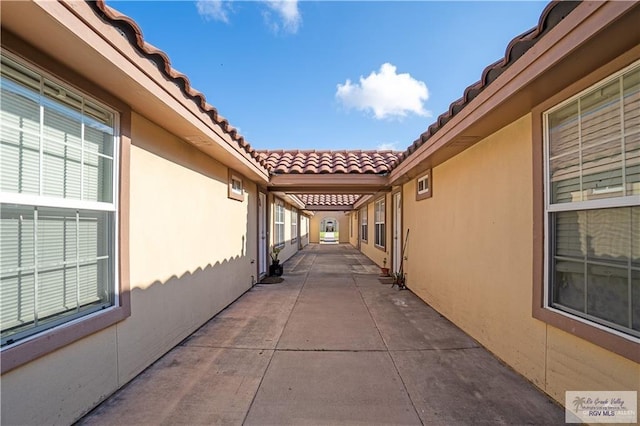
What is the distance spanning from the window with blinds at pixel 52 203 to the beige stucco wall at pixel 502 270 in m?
4.24

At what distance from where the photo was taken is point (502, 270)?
11.6 feet

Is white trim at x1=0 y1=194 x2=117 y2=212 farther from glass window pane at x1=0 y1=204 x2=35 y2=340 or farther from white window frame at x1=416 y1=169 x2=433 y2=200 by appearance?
white window frame at x1=416 y1=169 x2=433 y2=200

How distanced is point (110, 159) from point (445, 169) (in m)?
5.10

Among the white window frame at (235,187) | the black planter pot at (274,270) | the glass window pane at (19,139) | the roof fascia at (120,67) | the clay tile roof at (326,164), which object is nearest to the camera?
the roof fascia at (120,67)

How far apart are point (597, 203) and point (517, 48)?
1.46 meters

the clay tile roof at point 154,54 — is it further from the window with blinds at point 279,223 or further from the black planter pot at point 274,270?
the window with blinds at point 279,223

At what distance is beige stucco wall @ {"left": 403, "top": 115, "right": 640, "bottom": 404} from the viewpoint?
2490 mm

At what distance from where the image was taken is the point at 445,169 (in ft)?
17.6

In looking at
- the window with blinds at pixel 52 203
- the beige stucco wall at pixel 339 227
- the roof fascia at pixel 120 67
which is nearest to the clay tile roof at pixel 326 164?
the roof fascia at pixel 120 67

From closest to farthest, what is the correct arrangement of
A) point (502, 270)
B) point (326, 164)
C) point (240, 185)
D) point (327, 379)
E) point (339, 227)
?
point (327, 379)
point (502, 270)
point (240, 185)
point (326, 164)
point (339, 227)

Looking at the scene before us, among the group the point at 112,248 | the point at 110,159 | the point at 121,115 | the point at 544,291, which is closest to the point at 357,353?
the point at 544,291

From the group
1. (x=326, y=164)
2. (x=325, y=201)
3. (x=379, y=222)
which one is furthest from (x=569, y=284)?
(x=325, y=201)

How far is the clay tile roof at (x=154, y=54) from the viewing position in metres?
1.99

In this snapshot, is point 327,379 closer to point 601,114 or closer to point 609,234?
point 609,234
